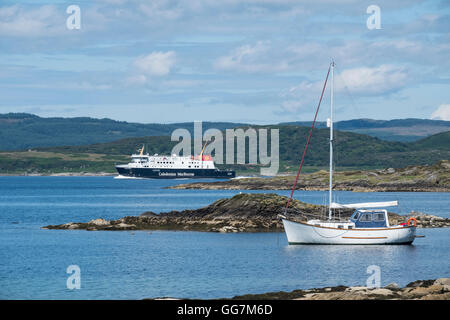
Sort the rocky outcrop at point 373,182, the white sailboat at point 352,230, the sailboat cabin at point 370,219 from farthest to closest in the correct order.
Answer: the rocky outcrop at point 373,182, the sailboat cabin at point 370,219, the white sailboat at point 352,230

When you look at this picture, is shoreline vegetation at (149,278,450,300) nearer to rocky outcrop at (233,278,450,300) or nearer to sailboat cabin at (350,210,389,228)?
rocky outcrop at (233,278,450,300)

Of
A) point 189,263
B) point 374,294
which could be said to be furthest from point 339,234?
point 374,294

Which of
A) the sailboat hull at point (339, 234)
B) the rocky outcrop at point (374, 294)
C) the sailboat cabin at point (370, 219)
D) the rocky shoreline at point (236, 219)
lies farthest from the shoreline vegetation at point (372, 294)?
the rocky shoreline at point (236, 219)

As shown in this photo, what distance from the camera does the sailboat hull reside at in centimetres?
4312

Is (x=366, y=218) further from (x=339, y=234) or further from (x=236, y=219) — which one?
(x=236, y=219)

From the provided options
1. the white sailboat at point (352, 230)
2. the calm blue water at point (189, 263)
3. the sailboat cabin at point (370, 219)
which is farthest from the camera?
the sailboat cabin at point (370, 219)

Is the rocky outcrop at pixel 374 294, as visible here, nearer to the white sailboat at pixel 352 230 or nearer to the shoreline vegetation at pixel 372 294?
the shoreline vegetation at pixel 372 294

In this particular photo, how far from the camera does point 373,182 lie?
14688cm

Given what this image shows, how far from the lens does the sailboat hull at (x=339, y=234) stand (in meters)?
43.1

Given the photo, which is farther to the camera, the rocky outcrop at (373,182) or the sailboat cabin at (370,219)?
the rocky outcrop at (373,182)

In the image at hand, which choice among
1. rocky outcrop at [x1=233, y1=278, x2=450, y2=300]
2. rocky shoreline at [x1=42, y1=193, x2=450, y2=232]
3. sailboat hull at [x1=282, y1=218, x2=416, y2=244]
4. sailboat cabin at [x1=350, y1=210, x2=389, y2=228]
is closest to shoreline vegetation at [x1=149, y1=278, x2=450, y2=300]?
rocky outcrop at [x1=233, y1=278, x2=450, y2=300]

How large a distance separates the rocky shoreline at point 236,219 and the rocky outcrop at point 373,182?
265 feet

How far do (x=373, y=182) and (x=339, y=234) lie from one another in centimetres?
10661

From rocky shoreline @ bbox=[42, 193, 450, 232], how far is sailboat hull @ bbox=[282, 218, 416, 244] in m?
9.54
